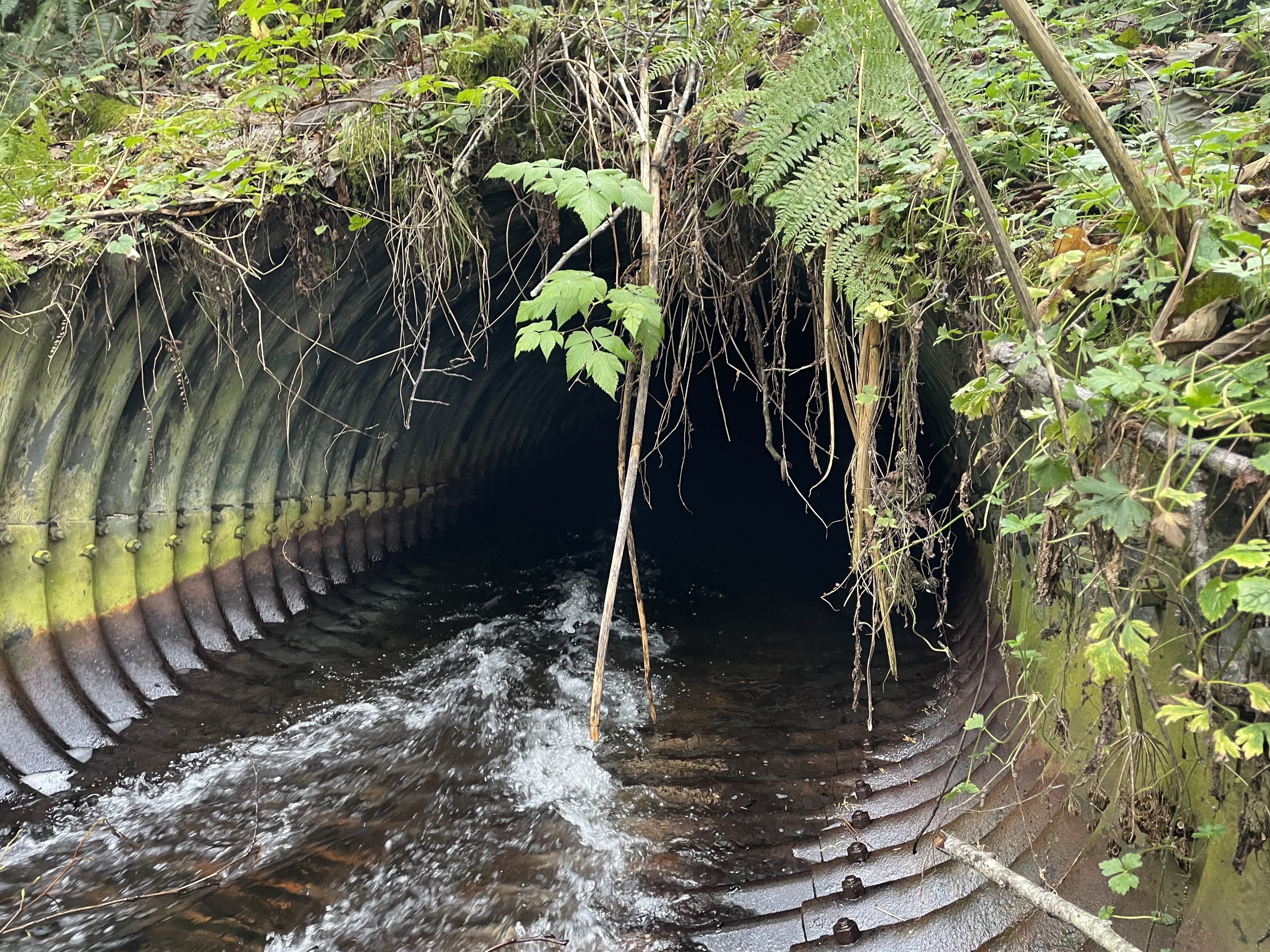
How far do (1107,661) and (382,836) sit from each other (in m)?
3.33

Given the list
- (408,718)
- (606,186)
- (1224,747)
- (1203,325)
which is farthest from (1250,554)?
(408,718)

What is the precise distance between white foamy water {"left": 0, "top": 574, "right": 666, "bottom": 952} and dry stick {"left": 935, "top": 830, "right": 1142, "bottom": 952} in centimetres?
134

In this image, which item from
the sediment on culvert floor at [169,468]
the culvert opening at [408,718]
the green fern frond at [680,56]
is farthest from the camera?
the sediment on culvert floor at [169,468]

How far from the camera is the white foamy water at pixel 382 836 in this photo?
126 inches

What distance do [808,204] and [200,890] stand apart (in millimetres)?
4048

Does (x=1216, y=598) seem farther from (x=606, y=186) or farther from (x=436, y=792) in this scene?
(x=436, y=792)

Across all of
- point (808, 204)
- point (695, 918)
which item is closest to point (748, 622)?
point (695, 918)

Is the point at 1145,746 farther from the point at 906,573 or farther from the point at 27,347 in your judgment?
the point at 27,347

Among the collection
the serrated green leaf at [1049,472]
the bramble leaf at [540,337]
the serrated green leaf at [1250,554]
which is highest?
the bramble leaf at [540,337]

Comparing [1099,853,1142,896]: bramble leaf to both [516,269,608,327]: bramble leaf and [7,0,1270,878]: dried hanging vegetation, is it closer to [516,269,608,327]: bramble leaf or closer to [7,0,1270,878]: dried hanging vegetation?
[7,0,1270,878]: dried hanging vegetation

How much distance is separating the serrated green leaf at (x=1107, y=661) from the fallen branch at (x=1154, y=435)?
46 centimetres

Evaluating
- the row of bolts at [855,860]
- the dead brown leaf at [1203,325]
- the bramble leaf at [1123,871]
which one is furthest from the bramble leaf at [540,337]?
the row of bolts at [855,860]

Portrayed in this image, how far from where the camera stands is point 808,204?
3.49 meters

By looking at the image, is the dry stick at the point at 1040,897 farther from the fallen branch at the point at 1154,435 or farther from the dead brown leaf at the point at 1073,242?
the dead brown leaf at the point at 1073,242
